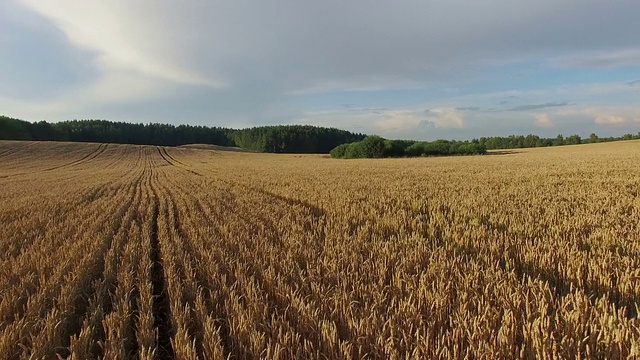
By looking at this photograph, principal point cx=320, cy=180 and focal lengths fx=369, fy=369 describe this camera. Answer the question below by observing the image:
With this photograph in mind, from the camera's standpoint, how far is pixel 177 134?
463ft

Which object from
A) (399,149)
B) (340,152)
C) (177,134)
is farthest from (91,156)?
(177,134)

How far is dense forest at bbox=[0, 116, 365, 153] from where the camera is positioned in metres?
116

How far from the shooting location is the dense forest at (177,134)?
116463 millimetres

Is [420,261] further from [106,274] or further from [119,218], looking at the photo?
[119,218]

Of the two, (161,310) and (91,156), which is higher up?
(91,156)

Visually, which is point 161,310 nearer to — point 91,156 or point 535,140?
point 91,156

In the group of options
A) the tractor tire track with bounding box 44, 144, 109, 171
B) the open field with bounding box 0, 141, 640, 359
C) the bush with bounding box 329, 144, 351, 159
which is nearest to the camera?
the open field with bounding box 0, 141, 640, 359

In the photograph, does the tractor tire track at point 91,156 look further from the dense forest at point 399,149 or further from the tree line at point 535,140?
→ the tree line at point 535,140

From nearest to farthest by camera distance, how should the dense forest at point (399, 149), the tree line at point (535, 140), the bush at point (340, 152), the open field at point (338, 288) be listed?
the open field at point (338, 288) → the dense forest at point (399, 149) → the bush at point (340, 152) → the tree line at point (535, 140)

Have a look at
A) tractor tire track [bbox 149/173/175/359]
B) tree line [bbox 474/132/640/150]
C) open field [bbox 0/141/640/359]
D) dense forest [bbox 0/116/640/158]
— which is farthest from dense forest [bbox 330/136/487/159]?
tractor tire track [bbox 149/173/175/359]

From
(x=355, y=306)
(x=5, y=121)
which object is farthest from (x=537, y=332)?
(x=5, y=121)

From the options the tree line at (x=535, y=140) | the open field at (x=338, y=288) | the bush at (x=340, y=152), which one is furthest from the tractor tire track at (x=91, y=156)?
the tree line at (x=535, y=140)

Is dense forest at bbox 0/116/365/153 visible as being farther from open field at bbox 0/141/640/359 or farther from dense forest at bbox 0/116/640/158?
open field at bbox 0/141/640/359

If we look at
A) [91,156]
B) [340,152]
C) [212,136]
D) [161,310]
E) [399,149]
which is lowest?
[161,310]
